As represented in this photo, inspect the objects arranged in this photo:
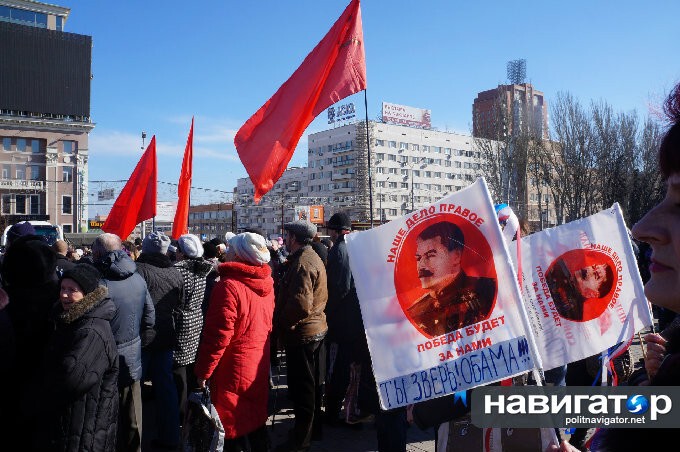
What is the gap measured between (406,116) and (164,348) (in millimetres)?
94087

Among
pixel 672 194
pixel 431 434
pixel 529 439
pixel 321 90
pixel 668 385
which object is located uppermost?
pixel 321 90

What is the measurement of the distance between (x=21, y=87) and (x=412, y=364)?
77474 mm

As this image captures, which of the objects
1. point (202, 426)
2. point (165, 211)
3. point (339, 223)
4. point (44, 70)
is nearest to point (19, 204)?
point (165, 211)

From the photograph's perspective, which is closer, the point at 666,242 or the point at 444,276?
the point at 666,242

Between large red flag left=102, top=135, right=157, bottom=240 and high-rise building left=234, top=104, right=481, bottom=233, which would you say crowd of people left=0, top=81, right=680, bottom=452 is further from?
high-rise building left=234, top=104, right=481, bottom=233

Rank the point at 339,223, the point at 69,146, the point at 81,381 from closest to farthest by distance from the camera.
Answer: the point at 81,381 → the point at 339,223 → the point at 69,146

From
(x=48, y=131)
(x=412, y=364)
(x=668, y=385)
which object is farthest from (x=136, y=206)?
(x=48, y=131)

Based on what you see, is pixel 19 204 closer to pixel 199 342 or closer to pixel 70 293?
pixel 199 342

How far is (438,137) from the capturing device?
99000 mm

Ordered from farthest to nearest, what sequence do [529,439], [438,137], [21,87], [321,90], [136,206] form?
[438,137], [21,87], [136,206], [321,90], [529,439]

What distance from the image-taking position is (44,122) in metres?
66.8

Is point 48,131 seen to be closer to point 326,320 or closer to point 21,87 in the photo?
point 21,87

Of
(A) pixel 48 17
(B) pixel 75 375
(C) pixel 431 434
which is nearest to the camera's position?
(B) pixel 75 375

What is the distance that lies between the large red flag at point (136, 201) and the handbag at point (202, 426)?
19.7 ft
